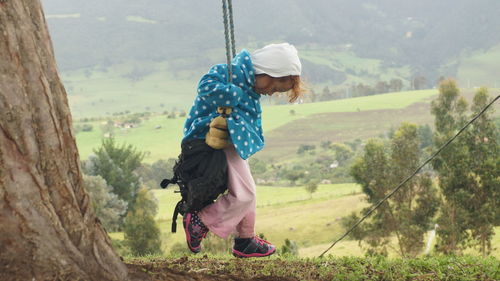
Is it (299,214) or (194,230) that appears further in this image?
(299,214)


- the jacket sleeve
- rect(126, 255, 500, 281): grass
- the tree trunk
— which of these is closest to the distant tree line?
rect(126, 255, 500, 281): grass

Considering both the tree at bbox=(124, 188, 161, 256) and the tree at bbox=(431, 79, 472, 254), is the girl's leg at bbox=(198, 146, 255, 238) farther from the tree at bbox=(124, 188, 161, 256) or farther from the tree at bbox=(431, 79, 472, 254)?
the tree at bbox=(124, 188, 161, 256)

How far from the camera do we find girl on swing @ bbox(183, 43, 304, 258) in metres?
3.61

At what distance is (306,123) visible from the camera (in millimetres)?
131375

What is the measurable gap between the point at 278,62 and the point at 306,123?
128334 millimetres

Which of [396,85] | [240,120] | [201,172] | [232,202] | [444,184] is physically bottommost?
[396,85]

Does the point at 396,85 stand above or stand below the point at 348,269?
below

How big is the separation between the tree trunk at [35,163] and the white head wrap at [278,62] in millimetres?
1247

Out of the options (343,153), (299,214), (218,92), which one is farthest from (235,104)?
(343,153)

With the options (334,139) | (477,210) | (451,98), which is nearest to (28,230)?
(477,210)

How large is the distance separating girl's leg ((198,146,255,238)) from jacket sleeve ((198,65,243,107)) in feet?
1.40

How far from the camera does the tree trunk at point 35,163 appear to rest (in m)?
2.67

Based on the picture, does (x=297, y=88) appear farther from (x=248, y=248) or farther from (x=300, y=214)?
(x=300, y=214)

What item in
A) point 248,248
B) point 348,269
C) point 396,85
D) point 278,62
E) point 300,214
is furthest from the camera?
point 396,85
